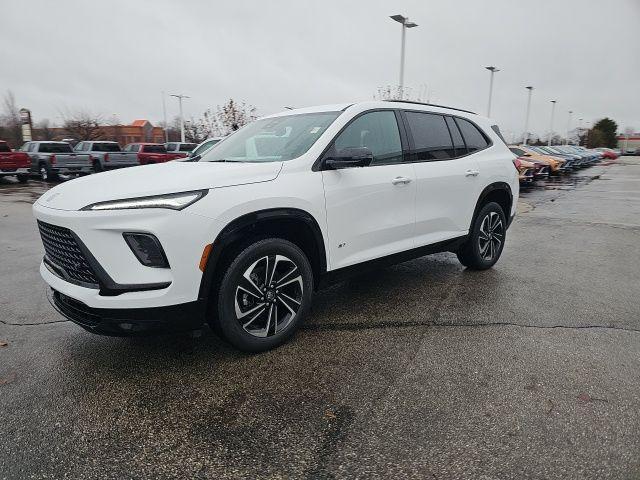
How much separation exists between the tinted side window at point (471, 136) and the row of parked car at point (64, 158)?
16049 millimetres

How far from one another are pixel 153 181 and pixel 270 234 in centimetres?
87

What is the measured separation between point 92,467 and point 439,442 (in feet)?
5.60

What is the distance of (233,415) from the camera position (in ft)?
8.52

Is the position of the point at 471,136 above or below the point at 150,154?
above

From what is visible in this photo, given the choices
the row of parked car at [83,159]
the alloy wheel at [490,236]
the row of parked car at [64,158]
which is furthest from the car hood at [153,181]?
the row of parked car at [64,158]

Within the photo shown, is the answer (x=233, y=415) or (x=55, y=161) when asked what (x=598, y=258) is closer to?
(x=233, y=415)

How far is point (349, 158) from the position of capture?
337 cm

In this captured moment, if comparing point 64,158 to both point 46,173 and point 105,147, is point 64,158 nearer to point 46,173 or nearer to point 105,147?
point 46,173

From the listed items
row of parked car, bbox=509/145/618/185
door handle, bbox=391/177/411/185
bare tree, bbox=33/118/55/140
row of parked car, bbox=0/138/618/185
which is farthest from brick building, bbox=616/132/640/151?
door handle, bbox=391/177/411/185

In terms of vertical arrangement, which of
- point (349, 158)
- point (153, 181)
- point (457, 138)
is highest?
point (457, 138)

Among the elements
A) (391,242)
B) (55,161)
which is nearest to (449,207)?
(391,242)

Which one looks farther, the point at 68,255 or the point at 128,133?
the point at 128,133

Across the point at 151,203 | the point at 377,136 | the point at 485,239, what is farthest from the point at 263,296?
the point at 485,239

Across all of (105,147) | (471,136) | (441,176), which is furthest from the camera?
(105,147)
